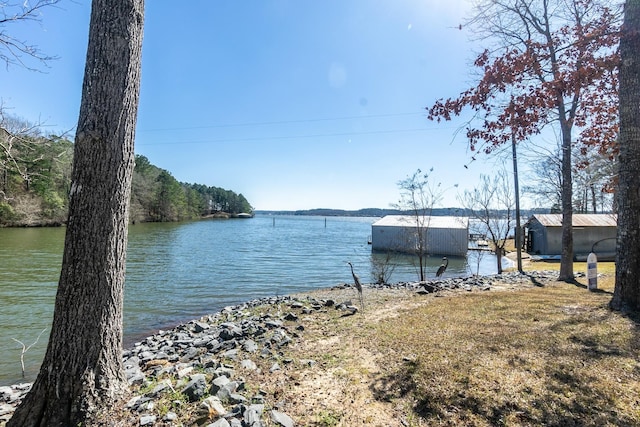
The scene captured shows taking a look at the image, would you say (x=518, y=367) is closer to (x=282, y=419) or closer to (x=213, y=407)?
(x=282, y=419)

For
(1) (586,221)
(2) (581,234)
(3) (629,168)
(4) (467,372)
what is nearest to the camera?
(4) (467,372)

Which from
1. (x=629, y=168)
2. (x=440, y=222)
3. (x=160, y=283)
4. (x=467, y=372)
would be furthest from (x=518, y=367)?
(x=440, y=222)

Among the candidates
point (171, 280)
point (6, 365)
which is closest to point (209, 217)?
point (171, 280)

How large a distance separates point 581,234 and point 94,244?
A: 26435 mm

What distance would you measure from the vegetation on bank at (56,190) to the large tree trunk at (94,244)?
656 millimetres

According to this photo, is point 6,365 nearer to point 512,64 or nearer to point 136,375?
point 136,375

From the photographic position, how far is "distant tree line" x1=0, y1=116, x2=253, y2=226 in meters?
3.69

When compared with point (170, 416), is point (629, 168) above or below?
above

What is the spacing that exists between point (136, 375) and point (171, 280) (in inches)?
418

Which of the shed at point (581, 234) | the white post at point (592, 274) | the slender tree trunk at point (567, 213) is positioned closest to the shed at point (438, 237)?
the shed at point (581, 234)

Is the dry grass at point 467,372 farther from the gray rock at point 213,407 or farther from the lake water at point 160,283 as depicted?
the lake water at point 160,283

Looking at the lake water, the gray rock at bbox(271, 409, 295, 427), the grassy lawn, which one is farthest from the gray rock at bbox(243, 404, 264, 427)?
the lake water

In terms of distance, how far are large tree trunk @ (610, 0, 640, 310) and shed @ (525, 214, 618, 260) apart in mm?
18552

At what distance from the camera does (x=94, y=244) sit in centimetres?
234
